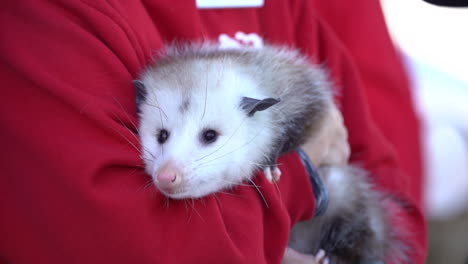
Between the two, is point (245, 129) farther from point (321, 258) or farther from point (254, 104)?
point (321, 258)

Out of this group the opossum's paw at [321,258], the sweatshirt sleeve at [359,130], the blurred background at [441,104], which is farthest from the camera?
the blurred background at [441,104]

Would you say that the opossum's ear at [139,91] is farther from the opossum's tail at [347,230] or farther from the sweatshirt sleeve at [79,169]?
the opossum's tail at [347,230]

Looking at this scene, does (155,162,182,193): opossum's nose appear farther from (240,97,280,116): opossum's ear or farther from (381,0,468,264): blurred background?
(381,0,468,264): blurred background

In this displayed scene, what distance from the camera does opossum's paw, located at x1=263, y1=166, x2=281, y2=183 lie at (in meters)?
1.16

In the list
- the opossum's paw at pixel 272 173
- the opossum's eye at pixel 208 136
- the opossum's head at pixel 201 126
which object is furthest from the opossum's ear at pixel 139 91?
the opossum's paw at pixel 272 173

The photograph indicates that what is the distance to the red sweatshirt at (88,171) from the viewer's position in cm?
87

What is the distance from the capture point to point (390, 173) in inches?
63.2

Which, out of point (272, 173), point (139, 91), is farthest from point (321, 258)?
point (139, 91)

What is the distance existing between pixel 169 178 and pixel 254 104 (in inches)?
11.0

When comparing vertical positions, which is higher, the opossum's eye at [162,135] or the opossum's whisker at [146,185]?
the opossum's eye at [162,135]

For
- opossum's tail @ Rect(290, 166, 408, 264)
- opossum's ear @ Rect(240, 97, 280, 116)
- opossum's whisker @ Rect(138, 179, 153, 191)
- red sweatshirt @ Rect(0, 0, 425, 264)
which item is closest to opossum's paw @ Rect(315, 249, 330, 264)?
opossum's tail @ Rect(290, 166, 408, 264)

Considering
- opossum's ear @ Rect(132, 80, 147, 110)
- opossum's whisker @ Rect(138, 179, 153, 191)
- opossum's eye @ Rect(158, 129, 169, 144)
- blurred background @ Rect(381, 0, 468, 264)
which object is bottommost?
blurred background @ Rect(381, 0, 468, 264)

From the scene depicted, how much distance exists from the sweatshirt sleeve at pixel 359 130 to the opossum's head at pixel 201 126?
20.0 inches

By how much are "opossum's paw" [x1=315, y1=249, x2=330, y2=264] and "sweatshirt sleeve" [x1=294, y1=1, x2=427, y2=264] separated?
33 cm
